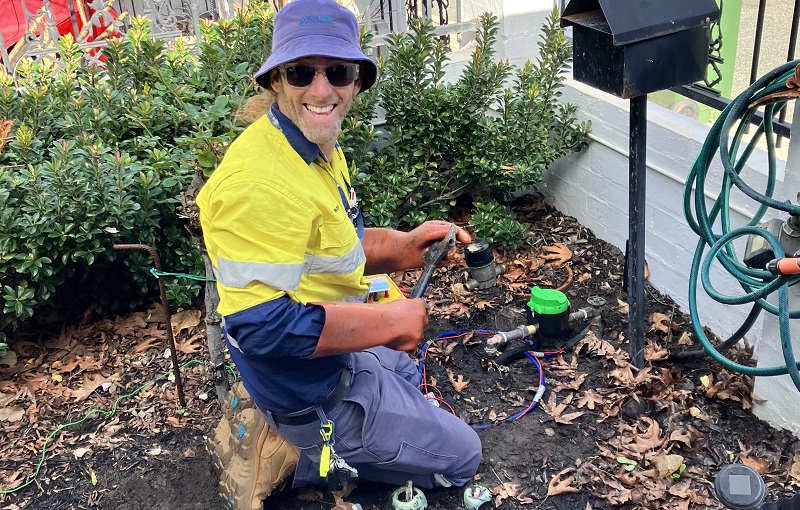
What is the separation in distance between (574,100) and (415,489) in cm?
318

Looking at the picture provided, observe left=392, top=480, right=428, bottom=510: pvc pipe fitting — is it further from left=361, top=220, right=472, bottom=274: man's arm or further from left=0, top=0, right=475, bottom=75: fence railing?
left=0, top=0, right=475, bottom=75: fence railing

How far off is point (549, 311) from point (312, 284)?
69.3 inches

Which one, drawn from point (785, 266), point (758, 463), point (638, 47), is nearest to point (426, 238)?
point (638, 47)

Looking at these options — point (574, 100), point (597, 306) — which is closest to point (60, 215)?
point (597, 306)

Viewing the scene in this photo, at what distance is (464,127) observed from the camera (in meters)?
5.23

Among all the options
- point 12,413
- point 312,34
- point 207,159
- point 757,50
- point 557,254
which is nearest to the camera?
point 312,34

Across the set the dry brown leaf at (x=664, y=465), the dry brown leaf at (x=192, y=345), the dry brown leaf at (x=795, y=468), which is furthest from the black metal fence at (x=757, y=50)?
the dry brown leaf at (x=192, y=345)

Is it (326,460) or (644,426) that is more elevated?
(326,460)

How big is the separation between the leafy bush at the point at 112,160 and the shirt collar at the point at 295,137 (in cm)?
100

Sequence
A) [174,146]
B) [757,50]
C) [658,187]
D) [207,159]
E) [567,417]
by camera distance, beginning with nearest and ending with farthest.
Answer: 1. [207,159]
2. [567,417]
3. [757,50]
4. [658,187]
5. [174,146]

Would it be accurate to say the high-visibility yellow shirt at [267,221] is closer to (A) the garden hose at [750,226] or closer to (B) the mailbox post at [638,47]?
(B) the mailbox post at [638,47]

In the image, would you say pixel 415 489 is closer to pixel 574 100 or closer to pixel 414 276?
pixel 414 276

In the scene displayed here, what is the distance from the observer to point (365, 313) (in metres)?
2.73

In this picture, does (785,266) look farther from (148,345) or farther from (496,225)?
(148,345)
